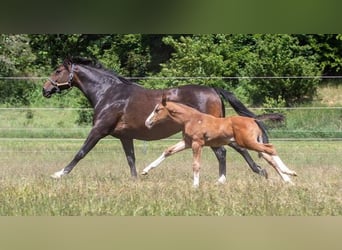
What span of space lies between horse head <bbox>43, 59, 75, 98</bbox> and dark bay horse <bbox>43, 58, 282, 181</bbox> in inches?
1.3

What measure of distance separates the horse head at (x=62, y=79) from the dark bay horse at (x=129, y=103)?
1.3 inches

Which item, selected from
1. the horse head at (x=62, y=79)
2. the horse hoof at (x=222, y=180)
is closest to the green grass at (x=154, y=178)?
the horse hoof at (x=222, y=180)

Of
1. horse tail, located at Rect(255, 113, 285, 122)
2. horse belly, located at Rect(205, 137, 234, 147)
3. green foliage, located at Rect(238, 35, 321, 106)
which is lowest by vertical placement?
horse belly, located at Rect(205, 137, 234, 147)

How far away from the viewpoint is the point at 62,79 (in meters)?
7.14

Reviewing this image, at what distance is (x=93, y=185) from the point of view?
5047mm

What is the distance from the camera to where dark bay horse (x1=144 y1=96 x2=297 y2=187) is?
5.73 metres

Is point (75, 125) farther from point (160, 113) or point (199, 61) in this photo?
point (160, 113)

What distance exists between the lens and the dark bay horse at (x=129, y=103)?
22.1 feet

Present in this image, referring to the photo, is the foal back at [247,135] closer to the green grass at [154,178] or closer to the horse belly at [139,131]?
the green grass at [154,178]

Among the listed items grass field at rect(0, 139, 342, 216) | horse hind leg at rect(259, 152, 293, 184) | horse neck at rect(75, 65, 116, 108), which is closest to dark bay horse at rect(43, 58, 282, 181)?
horse neck at rect(75, 65, 116, 108)

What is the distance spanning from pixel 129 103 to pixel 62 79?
2.96 feet

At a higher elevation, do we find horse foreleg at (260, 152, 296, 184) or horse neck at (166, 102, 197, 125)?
horse neck at (166, 102, 197, 125)

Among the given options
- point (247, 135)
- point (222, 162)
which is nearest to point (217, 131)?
point (247, 135)

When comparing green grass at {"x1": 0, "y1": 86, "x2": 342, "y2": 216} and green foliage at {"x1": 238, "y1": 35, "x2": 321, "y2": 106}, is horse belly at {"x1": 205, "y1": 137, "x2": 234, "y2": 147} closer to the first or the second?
green grass at {"x1": 0, "y1": 86, "x2": 342, "y2": 216}
